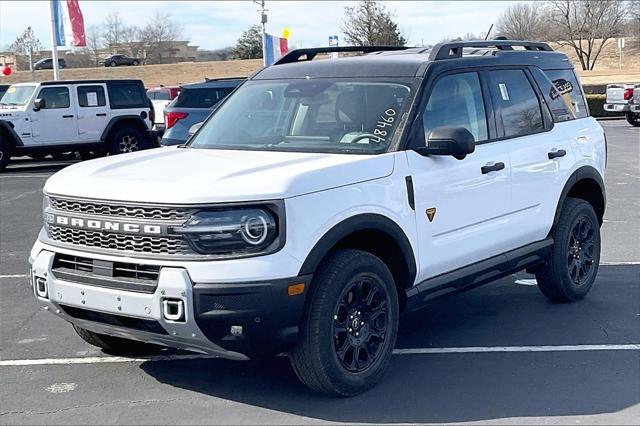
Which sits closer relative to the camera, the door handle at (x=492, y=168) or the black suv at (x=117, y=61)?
the door handle at (x=492, y=168)

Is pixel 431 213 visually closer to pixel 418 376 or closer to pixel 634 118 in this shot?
pixel 418 376

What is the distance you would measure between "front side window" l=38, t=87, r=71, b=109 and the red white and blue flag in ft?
35.4

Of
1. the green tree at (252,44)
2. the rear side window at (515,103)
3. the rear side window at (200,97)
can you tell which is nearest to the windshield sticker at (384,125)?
the rear side window at (515,103)

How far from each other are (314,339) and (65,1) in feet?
87.7

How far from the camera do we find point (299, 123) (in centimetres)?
559

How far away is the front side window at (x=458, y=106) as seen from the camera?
215 inches

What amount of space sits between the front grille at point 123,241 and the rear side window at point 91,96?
49.1 feet

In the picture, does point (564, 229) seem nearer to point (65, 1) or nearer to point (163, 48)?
point (65, 1)

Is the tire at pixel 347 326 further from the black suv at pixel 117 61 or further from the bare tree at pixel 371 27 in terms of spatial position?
the black suv at pixel 117 61

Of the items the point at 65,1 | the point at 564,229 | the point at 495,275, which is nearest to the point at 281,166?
the point at 495,275

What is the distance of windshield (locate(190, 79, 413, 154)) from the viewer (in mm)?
5273

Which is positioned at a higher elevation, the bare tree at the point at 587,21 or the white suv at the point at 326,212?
the bare tree at the point at 587,21

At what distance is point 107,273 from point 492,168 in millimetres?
2583

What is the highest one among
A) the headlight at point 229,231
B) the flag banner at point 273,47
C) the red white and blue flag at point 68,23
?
the red white and blue flag at point 68,23
